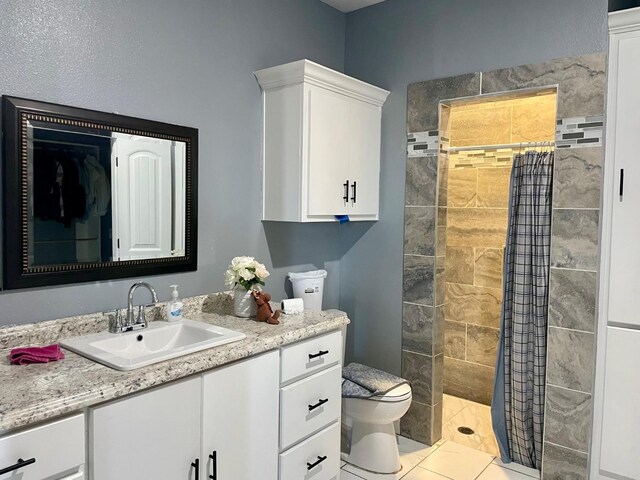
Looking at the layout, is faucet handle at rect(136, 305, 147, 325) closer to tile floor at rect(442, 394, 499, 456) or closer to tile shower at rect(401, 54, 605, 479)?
tile shower at rect(401, 54, 605, 479)

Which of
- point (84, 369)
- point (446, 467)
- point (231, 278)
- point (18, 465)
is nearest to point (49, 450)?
point (18, 465)

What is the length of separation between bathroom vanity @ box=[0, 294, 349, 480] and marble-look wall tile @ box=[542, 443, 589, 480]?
1098 mm

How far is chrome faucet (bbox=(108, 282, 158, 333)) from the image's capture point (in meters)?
1.95

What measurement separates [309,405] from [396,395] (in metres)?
0.61

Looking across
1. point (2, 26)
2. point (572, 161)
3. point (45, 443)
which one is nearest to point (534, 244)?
point (572, 161)

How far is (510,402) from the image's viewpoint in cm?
275

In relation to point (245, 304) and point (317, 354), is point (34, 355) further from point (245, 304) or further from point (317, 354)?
point (317, 354)

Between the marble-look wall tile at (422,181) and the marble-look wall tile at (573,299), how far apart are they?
798 millimetres

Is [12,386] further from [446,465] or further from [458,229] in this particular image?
[458,229]

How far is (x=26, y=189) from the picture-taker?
1.77 m

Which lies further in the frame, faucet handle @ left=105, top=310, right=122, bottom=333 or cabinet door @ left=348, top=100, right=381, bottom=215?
cabinet door @ left=348, top=100, right=381, bottom=215

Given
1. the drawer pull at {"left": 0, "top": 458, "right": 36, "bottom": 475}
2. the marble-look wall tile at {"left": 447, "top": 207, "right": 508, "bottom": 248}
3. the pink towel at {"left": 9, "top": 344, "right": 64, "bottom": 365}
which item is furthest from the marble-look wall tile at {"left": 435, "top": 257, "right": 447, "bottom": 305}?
the drawer pull at {"left": 0, "top": 458, "right": 36, "bottom": 475}

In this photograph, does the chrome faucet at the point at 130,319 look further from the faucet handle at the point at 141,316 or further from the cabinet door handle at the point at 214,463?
the cabinet door handle at the point at 214,463

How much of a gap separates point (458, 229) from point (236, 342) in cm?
230
